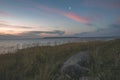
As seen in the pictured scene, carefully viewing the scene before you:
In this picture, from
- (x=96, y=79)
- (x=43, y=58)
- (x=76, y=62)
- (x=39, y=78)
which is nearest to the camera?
(x=96, y=79)

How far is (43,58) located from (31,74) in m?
1.97

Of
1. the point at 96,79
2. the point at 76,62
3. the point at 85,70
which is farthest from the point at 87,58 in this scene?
the point at 96,79

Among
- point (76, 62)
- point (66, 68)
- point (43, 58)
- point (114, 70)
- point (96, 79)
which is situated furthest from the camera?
point (43, 58)

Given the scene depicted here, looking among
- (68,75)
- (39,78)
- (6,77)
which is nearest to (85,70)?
(68,75)

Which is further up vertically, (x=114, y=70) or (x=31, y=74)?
(x=114, y=70)

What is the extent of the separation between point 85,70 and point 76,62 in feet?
2.40

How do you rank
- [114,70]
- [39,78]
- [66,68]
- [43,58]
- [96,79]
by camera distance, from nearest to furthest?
[96,79] < [39,78] < [114,70] < [66,68] < [43,58]

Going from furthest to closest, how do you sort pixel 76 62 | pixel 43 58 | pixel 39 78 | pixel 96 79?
pixel 43 58
pixel 76 62
pixel 39 78
pixel 96 79

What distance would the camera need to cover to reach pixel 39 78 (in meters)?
5.66

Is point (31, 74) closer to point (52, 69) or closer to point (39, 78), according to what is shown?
point (52, 69)

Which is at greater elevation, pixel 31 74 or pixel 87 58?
pixel 87 58

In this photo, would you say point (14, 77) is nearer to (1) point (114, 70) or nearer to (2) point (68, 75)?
(2) point (68, 75)

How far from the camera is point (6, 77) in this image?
6281 millimetres

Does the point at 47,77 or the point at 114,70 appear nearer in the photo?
the point at 47,77
